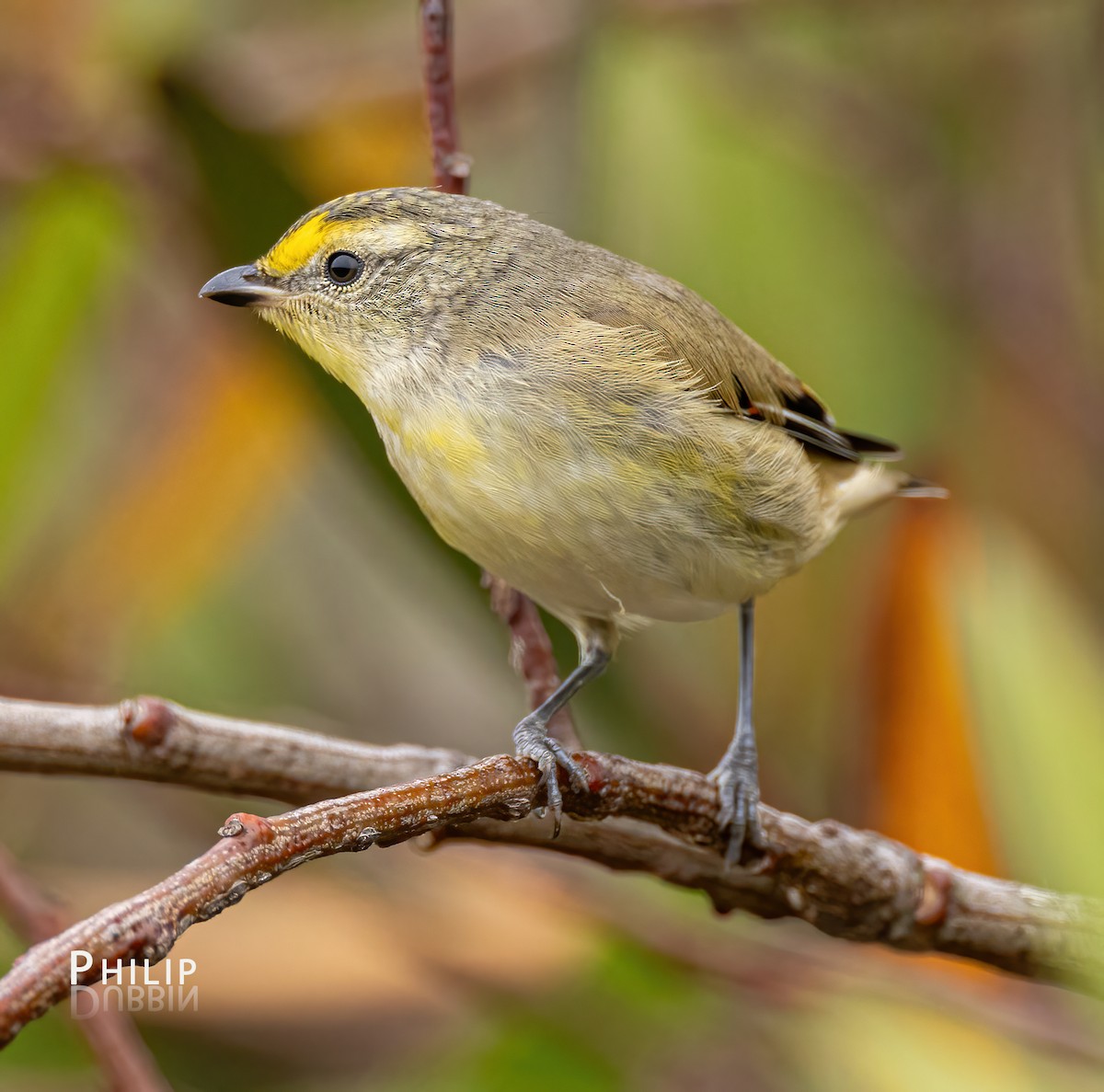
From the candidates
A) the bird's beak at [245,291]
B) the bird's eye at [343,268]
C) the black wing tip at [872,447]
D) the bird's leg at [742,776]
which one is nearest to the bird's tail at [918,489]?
the black wing tip at [872,447]

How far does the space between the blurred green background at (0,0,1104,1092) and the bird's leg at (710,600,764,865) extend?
273 mm

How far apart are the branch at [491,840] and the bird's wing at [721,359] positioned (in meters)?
0.86

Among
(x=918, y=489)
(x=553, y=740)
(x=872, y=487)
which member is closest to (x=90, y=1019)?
(x=553, y=740)

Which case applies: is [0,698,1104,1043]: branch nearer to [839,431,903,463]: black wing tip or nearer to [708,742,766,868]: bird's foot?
[708,742,766,868]: bird's foot

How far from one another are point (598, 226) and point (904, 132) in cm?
138

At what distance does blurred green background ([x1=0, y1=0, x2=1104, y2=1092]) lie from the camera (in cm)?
307

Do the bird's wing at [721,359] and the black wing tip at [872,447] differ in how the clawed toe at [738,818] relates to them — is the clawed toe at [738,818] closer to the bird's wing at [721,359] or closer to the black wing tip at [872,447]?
the bird's wing at [721,359]

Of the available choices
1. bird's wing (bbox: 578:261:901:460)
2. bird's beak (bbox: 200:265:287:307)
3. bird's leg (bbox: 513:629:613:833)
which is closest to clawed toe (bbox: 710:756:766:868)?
bird's leg (bbox: 513:629:613:833)

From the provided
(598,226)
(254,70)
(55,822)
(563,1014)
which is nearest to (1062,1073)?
(563,1014)

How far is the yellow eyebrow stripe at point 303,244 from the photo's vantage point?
280 cm

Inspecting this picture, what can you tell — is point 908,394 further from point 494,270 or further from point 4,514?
point 4,514

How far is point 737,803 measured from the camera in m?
2.32

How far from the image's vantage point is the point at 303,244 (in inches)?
110

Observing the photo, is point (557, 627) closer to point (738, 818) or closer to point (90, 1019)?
point (738, 818)
